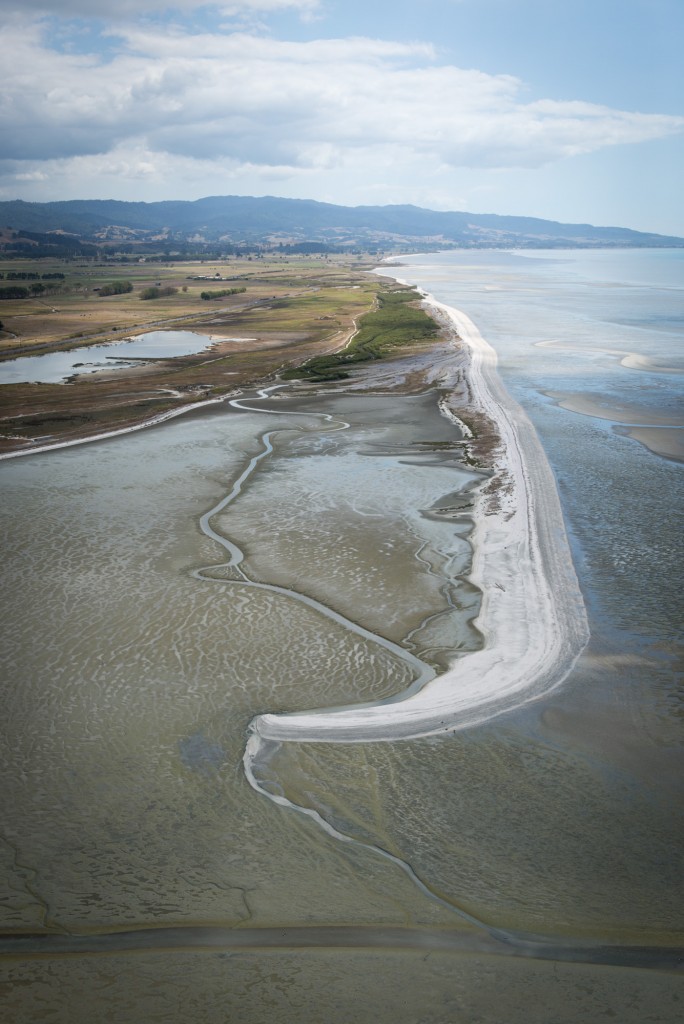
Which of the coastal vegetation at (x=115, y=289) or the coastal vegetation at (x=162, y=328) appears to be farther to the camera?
the coastal vegetation at (x=115, y=289)

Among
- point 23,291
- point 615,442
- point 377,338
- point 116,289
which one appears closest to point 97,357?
point 377,338

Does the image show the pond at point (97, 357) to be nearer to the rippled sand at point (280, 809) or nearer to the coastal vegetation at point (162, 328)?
the coastal vegetation at point (162, 328)

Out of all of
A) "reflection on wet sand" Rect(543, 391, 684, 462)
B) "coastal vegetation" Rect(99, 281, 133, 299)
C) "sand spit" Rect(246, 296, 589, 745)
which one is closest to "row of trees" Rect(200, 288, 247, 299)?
"coastal vegetation" Rect(99, 281, 133, 299)

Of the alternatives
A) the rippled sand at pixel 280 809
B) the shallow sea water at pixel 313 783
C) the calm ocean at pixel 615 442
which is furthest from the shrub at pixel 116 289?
the rippled sand at pixel 280 809

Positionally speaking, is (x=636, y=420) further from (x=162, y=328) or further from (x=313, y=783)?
(x=162, y=328)

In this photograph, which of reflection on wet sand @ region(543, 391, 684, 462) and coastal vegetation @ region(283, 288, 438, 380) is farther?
coastal vegetation @ region(283, 288, 438, 380)

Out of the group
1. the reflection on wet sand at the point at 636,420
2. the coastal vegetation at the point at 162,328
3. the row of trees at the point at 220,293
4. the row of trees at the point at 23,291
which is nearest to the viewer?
the reflection on wet sand at the point at 636,420

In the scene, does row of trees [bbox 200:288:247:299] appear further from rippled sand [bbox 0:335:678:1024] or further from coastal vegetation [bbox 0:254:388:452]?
rippled sand [bbox 0:335:678:1024]
